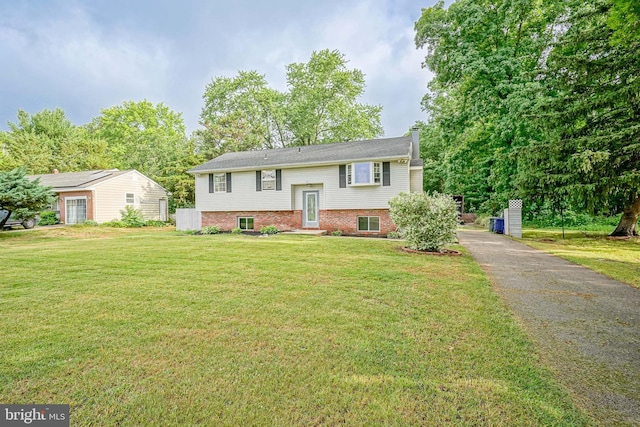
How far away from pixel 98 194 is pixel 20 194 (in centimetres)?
900

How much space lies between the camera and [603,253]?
30.5 ft

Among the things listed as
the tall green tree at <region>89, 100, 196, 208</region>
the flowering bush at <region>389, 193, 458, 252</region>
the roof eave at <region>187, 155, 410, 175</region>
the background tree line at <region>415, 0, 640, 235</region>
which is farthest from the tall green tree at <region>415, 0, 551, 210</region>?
the tall green tree at <region>89, 100, 196, 208</region>

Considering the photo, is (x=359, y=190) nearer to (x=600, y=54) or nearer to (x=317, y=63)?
(x=600, y=54)

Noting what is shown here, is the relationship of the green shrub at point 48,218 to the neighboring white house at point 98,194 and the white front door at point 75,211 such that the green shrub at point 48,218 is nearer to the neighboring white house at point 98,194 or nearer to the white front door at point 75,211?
the neighboring white house at point 98,194

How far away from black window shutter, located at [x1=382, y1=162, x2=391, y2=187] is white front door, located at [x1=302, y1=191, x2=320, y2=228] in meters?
3.54

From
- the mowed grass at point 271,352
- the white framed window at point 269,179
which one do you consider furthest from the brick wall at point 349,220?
the mowed grass at point 271,352

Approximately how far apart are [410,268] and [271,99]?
28055 millimetres

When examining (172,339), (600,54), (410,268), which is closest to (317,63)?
(600,54)

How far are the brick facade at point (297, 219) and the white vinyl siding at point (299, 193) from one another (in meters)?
0.26

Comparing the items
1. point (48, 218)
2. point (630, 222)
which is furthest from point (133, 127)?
point (630, 222)

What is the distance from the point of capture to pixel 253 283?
215 inches

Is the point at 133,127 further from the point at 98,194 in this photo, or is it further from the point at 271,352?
the point at 271,352

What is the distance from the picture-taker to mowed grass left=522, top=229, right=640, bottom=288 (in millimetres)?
6746

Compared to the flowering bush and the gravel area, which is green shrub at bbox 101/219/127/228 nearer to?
the flowering bush
